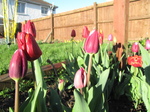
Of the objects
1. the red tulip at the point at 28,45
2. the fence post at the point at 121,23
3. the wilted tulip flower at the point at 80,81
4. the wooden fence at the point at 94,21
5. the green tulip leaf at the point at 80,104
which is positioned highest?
the wooden fence at the point at 94,21

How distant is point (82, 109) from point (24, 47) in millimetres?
342

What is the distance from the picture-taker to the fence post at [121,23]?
1685mm

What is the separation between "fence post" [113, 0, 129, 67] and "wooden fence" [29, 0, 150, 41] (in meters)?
4.26

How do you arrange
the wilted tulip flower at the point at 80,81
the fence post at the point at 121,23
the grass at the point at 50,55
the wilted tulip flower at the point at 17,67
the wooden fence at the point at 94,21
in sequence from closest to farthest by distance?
the wilted tulip flower at the point at 17,67, the wilted tulip flower at the point at 80,81, the fence post at the point at 121,23, the grass at the point at 50,55, the wooden fence at the point at 94,21

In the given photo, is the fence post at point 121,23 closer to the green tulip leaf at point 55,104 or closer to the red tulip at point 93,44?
the red tulip at point 93,44

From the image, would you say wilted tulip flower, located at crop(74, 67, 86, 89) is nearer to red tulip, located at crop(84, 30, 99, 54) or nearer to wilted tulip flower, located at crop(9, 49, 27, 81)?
red tulip, located at crop(84, 30, 99, 54)

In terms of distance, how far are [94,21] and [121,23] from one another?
5.72m

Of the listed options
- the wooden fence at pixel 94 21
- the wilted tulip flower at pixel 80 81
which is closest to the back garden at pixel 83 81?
the wilted tulip flower at pixel 80 81

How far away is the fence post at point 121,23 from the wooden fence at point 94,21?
426 centimetres

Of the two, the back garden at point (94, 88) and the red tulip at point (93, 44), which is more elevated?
the red tulip at point (93, 44)

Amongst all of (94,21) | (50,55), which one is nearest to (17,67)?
(50,55)

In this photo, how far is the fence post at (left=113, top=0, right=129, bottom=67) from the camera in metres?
1.68

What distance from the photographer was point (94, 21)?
23.8 feet

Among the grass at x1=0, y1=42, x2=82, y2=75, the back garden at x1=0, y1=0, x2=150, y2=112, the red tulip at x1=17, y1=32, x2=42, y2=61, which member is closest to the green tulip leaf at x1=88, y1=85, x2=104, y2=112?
the back garden at x1=0, y1=0, x2=150, y2=112
